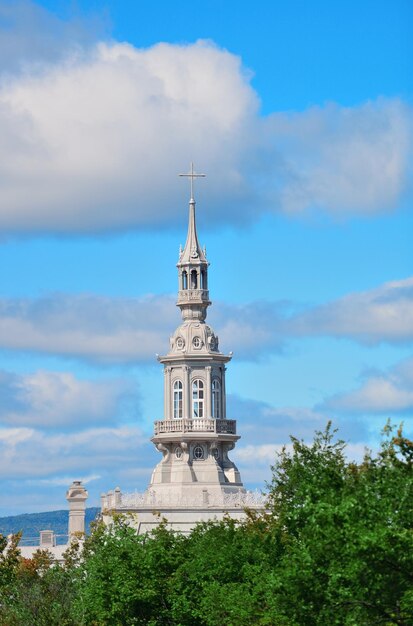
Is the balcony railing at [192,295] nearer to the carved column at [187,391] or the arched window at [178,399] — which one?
the carved column at [187,391]

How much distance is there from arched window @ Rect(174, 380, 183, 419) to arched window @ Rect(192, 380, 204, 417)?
1.01 m

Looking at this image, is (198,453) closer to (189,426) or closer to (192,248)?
(189,426)

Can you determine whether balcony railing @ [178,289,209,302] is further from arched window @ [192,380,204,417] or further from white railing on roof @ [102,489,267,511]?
white railing on roof @ [102,489,267,511]

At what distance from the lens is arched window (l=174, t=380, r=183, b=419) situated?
153m

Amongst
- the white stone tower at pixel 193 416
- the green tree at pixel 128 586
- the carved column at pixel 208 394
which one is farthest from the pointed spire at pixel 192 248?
the green tree at pixel 128 586

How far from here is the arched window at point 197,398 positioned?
153 meters

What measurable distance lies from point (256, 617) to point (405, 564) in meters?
25.8

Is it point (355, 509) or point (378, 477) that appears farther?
point (378, 477)

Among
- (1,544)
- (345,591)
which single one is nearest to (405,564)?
(345,591)

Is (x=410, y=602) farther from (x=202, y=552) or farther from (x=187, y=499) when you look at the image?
(x=187, y=499)

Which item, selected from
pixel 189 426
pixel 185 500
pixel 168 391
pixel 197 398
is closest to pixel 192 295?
pixel 168 391

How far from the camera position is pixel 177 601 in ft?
313

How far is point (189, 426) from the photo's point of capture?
497 feet

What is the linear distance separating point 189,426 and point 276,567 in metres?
66.8
